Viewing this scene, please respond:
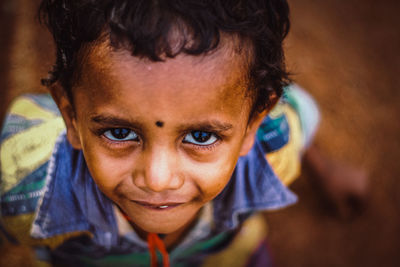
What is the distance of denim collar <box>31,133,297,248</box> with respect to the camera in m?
0.75

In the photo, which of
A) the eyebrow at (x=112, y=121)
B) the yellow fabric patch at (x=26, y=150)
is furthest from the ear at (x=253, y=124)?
the yellow fabric patch at (x=26, y=150)

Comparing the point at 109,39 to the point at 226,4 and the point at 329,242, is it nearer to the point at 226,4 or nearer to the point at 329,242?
the point at 226,4

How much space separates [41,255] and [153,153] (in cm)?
64

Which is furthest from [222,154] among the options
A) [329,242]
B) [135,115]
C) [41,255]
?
[329,242]

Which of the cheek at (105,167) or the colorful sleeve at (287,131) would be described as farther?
the colorful sleeve at (287,131)

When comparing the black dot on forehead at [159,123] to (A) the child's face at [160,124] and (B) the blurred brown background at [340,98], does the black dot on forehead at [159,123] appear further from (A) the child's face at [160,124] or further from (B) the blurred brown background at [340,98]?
(B) the blurred brown background at [340,98]

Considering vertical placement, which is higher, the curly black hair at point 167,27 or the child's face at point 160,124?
the curly black hair at point 167,27

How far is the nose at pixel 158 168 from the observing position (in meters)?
0.51

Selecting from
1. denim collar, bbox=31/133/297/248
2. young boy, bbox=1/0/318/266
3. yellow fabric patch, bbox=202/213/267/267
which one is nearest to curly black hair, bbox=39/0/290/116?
young boy, bbox=1/0/318/266

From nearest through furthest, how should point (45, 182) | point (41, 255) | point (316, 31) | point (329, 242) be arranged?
point (45, 182) → point (41, 255) → point (329, 242) → point (316, 31)

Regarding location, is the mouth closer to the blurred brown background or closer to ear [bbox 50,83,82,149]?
ear [bbox 50,83,82,149]

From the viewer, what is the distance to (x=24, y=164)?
77 centimetres

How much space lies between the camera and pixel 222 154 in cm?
58

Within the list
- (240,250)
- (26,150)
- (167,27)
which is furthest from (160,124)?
(240,250)
